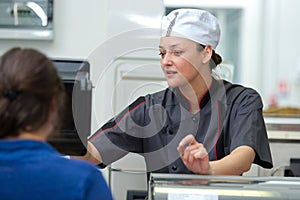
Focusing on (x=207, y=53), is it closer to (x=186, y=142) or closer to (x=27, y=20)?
(x=186, y=142)

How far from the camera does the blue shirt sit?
2.98 feet

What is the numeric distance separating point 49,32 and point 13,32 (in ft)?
0.39

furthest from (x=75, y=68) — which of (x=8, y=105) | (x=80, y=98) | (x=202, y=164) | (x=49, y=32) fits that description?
(x=49, y=32)

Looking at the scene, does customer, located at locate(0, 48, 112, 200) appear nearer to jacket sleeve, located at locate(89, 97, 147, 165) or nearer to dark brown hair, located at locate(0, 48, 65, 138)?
dark brown hair, located at locate(0, 48, 65, 138)

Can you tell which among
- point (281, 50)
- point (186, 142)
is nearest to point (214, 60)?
point (186, 142)

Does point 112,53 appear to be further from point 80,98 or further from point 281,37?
point 281,37

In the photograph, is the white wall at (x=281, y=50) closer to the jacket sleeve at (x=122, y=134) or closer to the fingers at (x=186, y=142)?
the jacket sleeve at (x=122, y=134)

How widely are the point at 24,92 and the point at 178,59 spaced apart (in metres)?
0.80

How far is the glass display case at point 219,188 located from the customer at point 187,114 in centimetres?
28

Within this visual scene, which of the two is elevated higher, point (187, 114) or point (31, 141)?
point (31, 141)

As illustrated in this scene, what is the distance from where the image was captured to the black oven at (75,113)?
4.26 ft

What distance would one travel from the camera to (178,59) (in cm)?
165

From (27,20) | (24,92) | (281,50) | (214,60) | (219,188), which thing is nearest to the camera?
(24,92)

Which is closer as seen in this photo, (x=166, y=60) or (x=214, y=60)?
(x=166, y=60)
